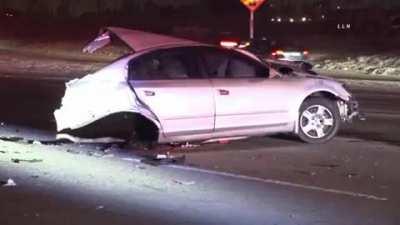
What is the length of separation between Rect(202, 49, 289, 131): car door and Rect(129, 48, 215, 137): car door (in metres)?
0.19

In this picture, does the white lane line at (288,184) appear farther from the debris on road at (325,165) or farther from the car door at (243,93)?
the car door at (243,93)

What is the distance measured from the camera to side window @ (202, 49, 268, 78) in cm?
1150

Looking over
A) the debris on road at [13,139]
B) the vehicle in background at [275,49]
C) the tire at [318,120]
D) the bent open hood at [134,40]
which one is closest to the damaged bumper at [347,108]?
the tire at [318,120]

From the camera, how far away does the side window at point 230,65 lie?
1150 cm

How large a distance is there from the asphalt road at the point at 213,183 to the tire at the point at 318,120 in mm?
225

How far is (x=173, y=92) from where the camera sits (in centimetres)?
1109

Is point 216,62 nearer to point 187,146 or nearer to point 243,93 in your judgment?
point 243,93

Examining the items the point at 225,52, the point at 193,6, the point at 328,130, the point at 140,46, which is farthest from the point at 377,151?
the point at 193,6

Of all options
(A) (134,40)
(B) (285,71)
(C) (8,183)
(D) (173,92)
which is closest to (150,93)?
(D) (173,92)

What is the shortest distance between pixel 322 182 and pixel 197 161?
1.98 metres

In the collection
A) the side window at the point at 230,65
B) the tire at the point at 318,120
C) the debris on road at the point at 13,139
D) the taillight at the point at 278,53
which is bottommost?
the debris on road at the point at 13,139

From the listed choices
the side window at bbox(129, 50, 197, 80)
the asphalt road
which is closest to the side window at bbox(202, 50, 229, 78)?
the side window at bbox(129, 50, 197, 80)

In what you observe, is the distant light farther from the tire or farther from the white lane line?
the white lane line

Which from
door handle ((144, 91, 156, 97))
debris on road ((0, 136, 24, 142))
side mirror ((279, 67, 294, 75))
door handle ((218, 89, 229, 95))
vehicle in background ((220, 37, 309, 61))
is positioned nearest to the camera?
door handle ((144, 91, 156, 97))
